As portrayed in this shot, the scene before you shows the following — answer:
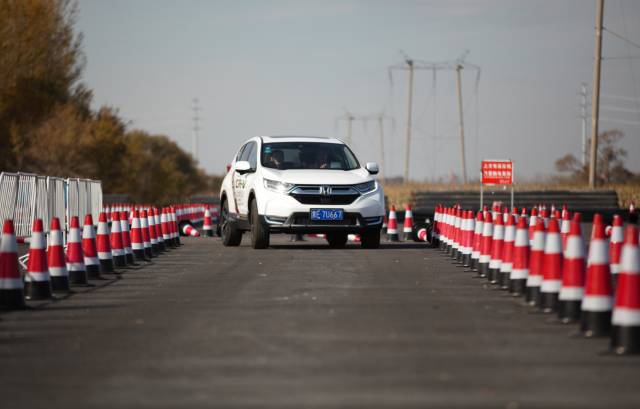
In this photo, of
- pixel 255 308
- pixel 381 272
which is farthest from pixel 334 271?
pixel 255 308

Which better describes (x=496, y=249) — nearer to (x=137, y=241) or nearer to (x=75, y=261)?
(x=75, y=261)

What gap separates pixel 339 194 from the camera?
21.8m

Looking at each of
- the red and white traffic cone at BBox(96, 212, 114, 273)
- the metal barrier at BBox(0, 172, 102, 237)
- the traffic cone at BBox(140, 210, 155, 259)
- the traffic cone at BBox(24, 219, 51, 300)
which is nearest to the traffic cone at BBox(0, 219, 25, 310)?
the traffic cone at BBox(24, 219, 51, 300)

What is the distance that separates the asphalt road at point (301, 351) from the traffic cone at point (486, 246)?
962mm

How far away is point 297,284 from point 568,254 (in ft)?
14.8

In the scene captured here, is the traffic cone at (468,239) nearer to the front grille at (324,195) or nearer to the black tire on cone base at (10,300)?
the front grille at (324,195)

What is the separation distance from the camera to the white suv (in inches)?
853

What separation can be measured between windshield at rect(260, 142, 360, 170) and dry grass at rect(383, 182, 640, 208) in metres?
27.2

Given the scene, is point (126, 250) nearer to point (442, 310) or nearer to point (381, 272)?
point (381, 272)

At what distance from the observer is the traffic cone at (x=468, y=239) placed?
1825 cm

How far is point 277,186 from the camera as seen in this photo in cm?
2184

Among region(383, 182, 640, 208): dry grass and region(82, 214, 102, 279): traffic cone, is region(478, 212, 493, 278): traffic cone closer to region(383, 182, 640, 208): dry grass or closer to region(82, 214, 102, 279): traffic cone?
region(82, 214, 102, 279): traffic cone

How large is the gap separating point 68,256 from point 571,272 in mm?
6813

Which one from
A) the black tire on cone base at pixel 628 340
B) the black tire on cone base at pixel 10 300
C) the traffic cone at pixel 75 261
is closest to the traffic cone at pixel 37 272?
the black tire on cone base at pixel 10 300
